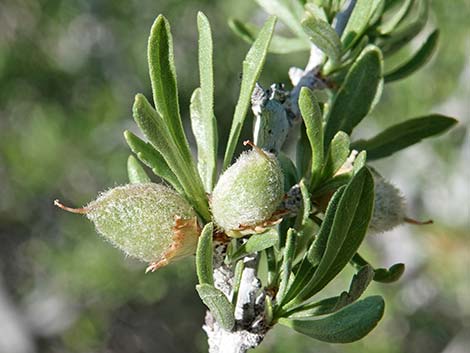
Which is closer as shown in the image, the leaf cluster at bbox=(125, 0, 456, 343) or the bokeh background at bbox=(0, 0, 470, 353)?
the leaf cluster at bbox=(125, 0, 456, 343)

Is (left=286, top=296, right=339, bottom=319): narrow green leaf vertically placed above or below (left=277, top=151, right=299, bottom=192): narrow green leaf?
below

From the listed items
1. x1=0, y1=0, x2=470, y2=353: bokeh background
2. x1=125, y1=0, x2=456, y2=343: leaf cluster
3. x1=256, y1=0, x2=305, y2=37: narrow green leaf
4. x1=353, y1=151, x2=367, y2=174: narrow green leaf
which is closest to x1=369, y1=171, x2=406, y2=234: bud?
x1=125, y1=0, x2=456, y2=343: leaf cluster

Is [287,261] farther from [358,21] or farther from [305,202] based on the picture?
[358,21]

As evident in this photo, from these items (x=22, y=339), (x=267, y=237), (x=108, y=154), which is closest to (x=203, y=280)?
(x=267, y=237)

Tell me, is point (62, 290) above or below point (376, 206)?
below

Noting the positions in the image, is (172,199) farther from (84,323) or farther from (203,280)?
(84,323)

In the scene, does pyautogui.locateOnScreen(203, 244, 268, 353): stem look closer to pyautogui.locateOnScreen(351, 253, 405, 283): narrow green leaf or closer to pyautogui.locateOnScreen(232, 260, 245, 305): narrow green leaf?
pyautogui.locateOnScreen(232, 260, 245, 305): narrow green leaf

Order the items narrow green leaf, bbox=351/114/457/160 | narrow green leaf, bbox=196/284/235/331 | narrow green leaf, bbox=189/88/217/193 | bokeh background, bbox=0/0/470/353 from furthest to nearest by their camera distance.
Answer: bokeh background, bbox=0/0/470/353 → narrow green leaf, bbox=351/114/457/160 → narrow green leaf, bbox=189/88/217/193 → narrow green leaf, bbox=196/284/235/331
